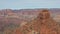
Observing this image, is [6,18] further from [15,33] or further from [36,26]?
[36,26]

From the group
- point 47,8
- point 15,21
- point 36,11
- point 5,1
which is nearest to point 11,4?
point 5,1

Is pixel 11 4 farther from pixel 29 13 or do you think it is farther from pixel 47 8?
pixel 47 8

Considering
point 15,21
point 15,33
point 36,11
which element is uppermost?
point 36,11

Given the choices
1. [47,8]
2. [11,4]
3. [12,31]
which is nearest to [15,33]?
[12,31]

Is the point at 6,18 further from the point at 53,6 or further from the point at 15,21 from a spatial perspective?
the point at 53,6

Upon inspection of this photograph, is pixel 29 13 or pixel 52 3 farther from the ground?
pixel 52 3

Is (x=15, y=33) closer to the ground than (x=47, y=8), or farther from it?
closer to the ground
